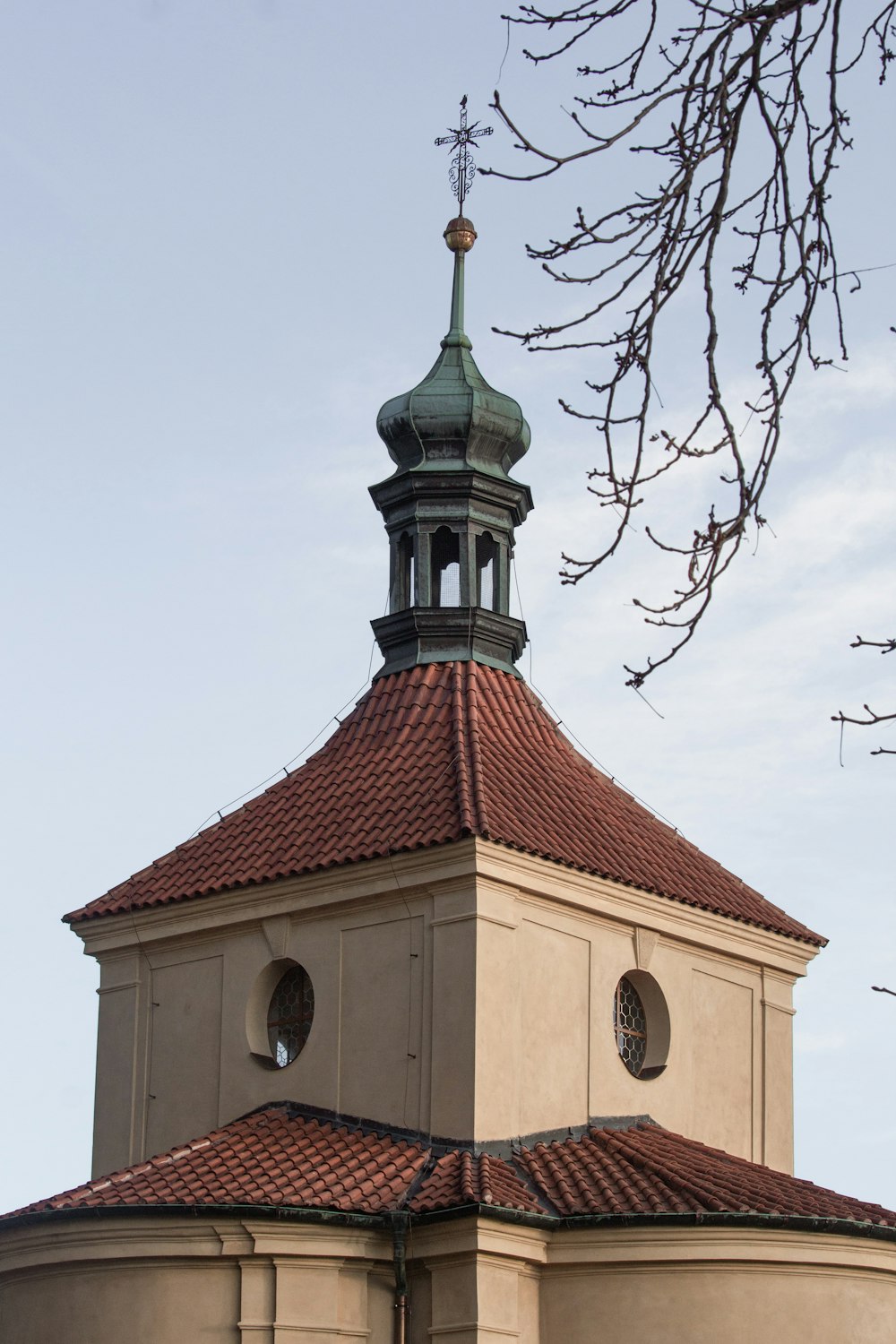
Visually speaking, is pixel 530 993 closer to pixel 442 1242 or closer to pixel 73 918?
pixel 442 1242

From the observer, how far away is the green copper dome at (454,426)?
23031 millimetres

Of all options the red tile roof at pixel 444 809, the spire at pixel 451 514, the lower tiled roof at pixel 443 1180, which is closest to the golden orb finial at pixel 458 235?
the spire at pixel 451 514

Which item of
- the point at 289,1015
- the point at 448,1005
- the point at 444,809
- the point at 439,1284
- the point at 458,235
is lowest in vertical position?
the point at 439,1284

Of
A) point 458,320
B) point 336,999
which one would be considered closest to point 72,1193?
point 336,999

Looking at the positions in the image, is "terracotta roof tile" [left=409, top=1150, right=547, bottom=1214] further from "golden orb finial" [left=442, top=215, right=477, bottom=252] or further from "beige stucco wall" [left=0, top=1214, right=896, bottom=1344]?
"golden orb finial" [left=442, top=215, right=477, bottom=252]

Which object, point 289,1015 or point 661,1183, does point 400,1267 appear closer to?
point 661,1183

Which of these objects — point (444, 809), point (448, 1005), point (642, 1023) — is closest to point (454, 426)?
point (444, 809)

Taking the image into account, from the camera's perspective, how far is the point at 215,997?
19.9m

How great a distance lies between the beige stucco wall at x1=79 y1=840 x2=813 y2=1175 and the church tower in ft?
0.09

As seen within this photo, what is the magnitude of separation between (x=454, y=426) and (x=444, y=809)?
5.25m

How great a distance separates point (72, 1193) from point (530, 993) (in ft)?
12.6

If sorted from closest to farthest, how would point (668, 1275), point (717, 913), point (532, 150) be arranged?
point (532, 150) → point (668, 1275) → point (717, 913)

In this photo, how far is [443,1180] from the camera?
56.7 feet

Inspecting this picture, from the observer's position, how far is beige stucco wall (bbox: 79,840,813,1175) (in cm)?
1836
